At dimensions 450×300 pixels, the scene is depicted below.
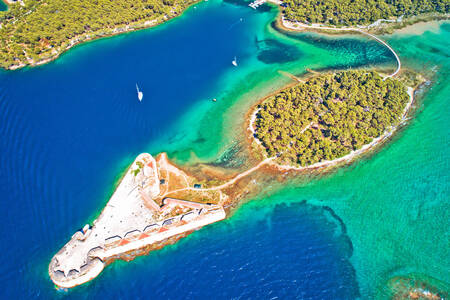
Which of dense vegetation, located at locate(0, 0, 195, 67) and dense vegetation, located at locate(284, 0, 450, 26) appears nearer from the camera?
dense vegetation, located at locate(0, 0, 195, 67)

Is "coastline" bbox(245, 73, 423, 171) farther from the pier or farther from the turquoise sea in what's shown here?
the pier

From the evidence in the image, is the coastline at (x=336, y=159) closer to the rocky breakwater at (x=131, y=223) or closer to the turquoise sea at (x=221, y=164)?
the turquoise sea at (x=221, y=164)

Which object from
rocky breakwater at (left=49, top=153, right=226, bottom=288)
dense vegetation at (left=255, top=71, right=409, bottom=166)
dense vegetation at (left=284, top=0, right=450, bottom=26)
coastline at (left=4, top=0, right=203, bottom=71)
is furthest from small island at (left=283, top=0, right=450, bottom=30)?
rocky breakwater at (left=49, top=153, right=226, bottom=288)

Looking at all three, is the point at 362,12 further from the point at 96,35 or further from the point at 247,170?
the point at 96,35

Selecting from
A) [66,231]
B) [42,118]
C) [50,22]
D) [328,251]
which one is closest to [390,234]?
[328,251]

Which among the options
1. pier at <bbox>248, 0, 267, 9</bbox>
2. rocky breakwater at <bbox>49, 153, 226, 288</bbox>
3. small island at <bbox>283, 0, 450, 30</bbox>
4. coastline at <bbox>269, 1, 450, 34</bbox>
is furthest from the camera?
pier at <bbox>248, 0, 267, 9</bbox>

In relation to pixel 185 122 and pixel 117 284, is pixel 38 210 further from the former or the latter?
pixel 185 122

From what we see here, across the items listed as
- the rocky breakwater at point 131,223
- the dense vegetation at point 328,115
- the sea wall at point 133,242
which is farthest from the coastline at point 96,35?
the sea wall at point 133,242
